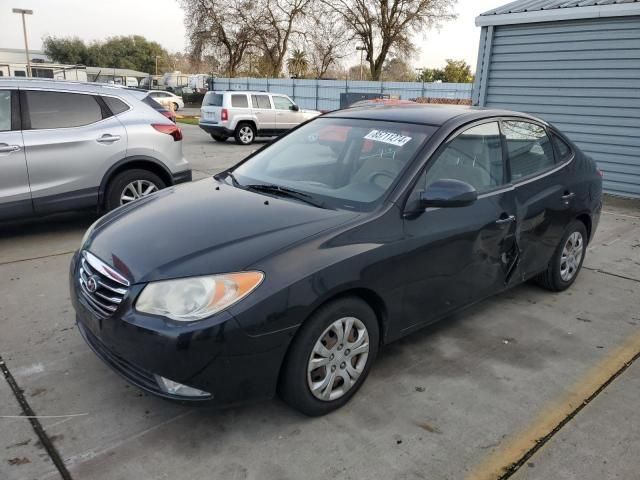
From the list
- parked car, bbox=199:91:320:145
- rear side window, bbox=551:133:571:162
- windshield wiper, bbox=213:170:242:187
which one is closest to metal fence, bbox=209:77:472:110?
parked car, bbox=199:91:320:145

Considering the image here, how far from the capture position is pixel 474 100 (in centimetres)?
1092

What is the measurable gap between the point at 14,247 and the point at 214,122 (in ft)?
38.1

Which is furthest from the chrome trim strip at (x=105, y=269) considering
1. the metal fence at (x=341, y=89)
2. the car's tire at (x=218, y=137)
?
the metal fence at (x=341, y=89)

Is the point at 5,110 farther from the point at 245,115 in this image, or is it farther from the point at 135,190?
the point at 245,115

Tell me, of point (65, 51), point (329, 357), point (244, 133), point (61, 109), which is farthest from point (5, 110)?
point (65, 51)

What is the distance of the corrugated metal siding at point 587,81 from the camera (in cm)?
861

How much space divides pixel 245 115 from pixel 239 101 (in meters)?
0.55

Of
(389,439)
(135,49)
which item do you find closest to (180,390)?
(389,439)

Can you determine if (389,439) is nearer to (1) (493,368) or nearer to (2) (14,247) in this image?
(1) (493,368)

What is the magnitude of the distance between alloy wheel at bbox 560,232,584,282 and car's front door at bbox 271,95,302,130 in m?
13.5

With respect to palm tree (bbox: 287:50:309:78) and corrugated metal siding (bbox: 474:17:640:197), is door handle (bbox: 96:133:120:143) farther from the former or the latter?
palm tree (bbox: 287:50:309:78)

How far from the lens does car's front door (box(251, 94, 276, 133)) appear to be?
1692 cm

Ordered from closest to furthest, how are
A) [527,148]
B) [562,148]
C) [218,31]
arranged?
[527,148]
[562,148]
[218,31]

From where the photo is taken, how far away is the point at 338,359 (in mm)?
2725
